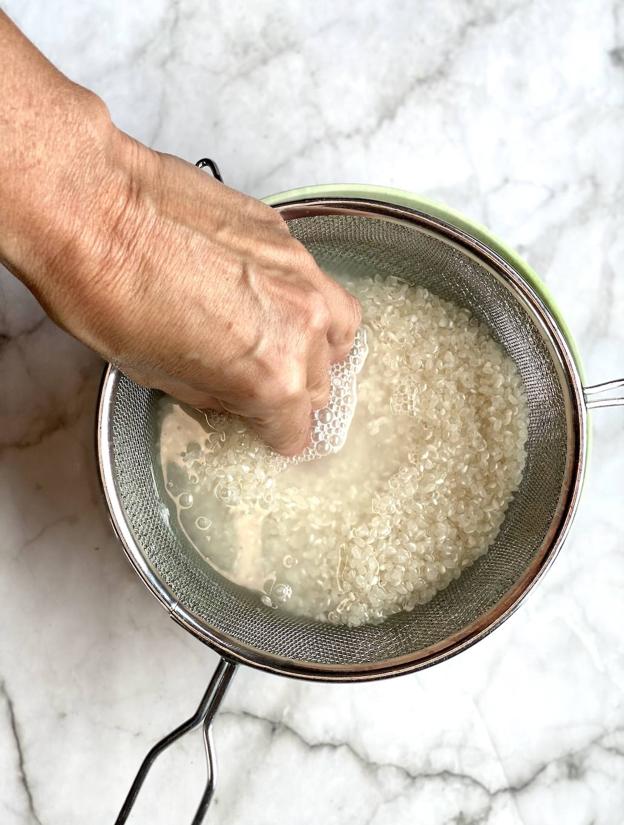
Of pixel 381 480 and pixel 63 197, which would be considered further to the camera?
pixel 381 480

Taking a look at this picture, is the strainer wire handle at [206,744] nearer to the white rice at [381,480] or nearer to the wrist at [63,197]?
the white rice at [381,480]

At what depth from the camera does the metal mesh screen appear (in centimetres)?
65

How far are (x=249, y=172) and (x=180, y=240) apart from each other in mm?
277

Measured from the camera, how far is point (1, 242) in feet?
1.42

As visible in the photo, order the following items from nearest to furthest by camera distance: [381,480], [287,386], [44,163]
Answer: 1. [44,163]
2. [287,386]
3. [381,480]

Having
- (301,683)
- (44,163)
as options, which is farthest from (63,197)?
(301,683)

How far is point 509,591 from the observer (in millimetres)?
629

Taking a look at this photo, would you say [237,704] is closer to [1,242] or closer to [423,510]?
[423,510]

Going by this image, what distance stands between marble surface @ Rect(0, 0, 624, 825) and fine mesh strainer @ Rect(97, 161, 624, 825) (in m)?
0.07

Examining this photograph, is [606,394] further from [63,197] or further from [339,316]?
[63,197]

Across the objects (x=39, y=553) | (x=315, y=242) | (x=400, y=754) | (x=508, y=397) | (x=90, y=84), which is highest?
(x=90, y=84)

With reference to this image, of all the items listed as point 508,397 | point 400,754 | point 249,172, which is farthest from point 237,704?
point 249,172

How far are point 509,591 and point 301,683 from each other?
0.21 m

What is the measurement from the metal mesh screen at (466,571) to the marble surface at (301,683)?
64mm
